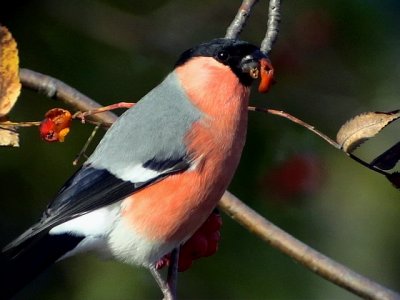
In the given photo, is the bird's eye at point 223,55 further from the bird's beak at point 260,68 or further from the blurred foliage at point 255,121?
the blurred foliage at point 255,121

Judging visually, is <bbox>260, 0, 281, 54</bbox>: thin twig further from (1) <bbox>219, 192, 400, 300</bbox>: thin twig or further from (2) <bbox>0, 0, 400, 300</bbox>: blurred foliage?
(2) <bbox>0, 0, 400, 300</bbox>: blurred foliage

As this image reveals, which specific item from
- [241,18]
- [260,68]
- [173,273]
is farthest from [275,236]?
[241,18]

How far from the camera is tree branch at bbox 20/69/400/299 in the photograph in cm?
203

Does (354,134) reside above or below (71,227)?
above

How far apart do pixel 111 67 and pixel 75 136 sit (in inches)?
8.7

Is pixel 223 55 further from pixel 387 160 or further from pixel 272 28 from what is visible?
pixel 387 160

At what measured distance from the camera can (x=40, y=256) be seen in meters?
1.99

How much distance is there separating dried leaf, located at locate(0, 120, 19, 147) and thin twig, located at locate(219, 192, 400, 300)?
1.52 feet

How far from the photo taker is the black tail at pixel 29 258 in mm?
1937

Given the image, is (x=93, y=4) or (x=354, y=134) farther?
(x=93, y=4)

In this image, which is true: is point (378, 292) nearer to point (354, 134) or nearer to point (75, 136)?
point (354, 134)

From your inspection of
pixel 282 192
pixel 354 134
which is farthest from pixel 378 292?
pixel 282 192

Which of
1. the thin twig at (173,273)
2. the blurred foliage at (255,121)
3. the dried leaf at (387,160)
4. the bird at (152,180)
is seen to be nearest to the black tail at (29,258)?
the bird at (152,180)

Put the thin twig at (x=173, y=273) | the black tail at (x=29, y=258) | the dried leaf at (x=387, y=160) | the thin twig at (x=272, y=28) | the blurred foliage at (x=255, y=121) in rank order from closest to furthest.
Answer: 1. the dried leaf at (x=387, y=160)
2. the black tail at (x=29, y=258)
3. the thin twig at (x=173, y=273)
4. the thin twig at (x=272, y=28)
5. the blurred foliage at (x=255, y=121)
